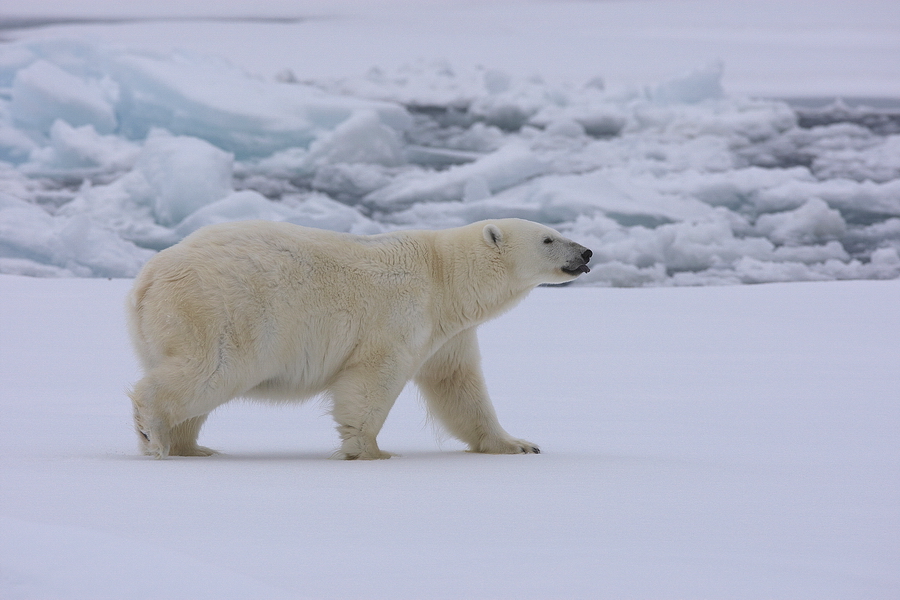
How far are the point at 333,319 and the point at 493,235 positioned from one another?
896 millimetres

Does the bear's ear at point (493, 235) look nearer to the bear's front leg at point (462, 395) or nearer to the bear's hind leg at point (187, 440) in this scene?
the bear's front leg at point (462, 395)

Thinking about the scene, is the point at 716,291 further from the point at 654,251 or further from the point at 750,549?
the point at 750,549

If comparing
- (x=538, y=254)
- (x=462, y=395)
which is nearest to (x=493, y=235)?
(x=538, y=254)

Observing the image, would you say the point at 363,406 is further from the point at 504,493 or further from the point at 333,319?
the point at 504,493

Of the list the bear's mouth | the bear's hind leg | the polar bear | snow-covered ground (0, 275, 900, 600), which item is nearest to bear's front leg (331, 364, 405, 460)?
the polar bear

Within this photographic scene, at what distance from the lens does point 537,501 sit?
9.08 feet

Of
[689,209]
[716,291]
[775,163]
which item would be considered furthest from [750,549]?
[775,163]

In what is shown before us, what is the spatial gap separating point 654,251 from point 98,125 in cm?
930

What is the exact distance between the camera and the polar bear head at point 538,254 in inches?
169

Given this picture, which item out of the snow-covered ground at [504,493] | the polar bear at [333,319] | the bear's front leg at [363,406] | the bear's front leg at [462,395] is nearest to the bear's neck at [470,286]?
the polar bear at [333,319]

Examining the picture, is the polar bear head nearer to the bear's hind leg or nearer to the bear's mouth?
the bear's mouth

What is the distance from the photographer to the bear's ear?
429 centimetres

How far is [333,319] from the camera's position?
396 cm

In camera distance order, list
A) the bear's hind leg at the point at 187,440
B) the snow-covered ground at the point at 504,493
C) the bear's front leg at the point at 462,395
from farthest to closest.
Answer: the bear's front leg at the point at 462,395
the bear's hind leg at the point at 187,440
the snow-covered ground at the point at 504,493
